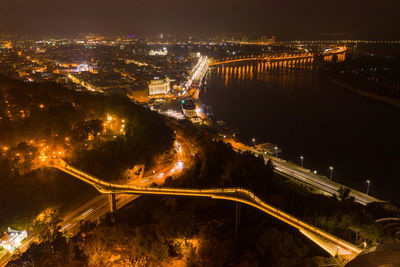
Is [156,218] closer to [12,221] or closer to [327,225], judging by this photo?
[12,221]

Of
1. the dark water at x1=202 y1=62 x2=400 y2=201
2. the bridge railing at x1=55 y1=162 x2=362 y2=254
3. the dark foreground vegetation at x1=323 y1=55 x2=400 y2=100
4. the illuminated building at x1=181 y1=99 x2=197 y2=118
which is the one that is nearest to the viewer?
the bridge railing at x1=55 y1=162 x2=362 y2=254

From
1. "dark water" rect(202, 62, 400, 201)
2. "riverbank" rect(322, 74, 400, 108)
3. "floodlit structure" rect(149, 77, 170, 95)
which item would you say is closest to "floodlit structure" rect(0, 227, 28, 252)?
"dark water" rect(202, 62, 400, 201)

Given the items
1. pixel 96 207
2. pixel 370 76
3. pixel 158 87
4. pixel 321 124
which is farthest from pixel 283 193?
pixel 370 76

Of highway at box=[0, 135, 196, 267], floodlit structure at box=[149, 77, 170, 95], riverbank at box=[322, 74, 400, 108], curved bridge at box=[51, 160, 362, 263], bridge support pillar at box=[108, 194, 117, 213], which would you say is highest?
floodlit structure at box=[149, 77, 170, 95]

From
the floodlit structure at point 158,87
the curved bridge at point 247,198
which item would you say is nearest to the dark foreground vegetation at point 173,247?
the curved bridge at point 247,198

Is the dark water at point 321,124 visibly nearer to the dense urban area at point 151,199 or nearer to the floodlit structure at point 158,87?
the dense urban area at point 151,199

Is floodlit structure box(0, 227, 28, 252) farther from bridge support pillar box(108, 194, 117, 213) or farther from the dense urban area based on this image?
bridge support pillar box(108, 194, 117, 213)

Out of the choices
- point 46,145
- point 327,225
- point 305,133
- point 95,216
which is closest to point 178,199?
point 95,216
